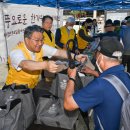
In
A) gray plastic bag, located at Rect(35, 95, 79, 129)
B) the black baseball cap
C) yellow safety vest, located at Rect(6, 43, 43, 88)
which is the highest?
the black baseball cap

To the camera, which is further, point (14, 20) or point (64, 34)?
point (64, 34)

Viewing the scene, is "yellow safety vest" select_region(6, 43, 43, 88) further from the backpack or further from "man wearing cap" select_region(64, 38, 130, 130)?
the backpack

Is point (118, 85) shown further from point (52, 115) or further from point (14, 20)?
point (14, 20)

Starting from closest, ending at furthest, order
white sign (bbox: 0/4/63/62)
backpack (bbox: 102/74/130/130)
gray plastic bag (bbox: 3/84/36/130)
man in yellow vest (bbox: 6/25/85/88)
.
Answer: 1. backpack (bbox: 102/74/130/130)
2. gray plastic bag (bbox: 3/84/36/130)
3. man in yellow vest (bbox: 6/25/85/88)
4. white sign (bbox: 0/4/63/62)

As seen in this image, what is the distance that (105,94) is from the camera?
1.76 m

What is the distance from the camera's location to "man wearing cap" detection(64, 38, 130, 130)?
5.78ft

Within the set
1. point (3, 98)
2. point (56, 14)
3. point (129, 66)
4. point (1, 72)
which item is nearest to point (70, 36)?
point (129, 66)

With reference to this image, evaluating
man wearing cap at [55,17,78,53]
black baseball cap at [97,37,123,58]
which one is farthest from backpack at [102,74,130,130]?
man wearing cap at [55,17,78,53]

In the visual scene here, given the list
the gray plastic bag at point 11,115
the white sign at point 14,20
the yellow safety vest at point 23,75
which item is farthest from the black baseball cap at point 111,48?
the white sign at point 14,20

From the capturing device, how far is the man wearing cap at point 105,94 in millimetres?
1761

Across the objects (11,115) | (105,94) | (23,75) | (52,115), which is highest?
(105,94)

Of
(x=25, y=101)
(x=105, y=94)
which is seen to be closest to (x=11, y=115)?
(x=25, y=101)

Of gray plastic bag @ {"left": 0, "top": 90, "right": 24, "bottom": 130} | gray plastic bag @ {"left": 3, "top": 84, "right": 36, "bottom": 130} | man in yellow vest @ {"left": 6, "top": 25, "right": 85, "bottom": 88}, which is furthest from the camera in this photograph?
man in yellow vest @ {"left": 6, "top": 25, "right": 85, "bottom": 88}

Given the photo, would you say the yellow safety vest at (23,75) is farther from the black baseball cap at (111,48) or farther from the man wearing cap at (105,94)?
the black baseball cap at (111,48)
